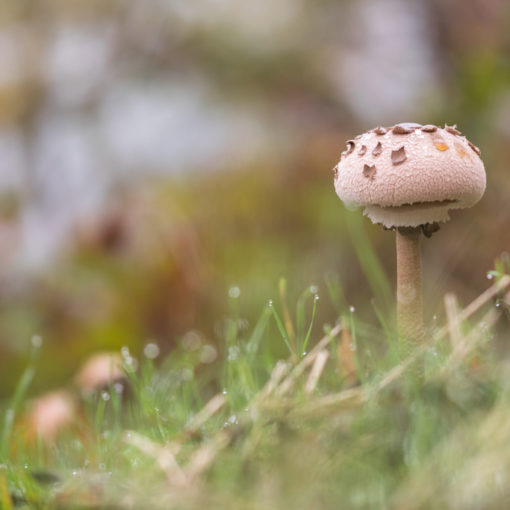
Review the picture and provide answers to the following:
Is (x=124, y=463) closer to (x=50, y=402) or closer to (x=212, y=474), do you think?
(x=212, y=474)

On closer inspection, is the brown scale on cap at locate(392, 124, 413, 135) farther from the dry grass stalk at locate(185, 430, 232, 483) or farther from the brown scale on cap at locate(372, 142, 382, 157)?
the dry grass stalk at locate(185, 430, 232, 483)

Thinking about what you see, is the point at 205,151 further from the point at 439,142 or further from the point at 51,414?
the point at 439,142

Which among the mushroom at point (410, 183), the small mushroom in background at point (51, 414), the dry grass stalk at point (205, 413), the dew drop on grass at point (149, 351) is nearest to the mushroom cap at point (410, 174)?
the mushroom at point (410, 183)

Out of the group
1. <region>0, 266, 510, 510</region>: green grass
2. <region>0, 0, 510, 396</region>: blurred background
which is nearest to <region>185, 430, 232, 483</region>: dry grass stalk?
<region>0, 266, 510, 510</region>: green grass

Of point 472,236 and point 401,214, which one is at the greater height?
point 401,214

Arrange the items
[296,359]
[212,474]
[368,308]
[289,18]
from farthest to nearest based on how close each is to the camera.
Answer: [289,18] → [368,308] → [296,359] → [212,474]

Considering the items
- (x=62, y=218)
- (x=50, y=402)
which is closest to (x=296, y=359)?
(x=50, y=402)
